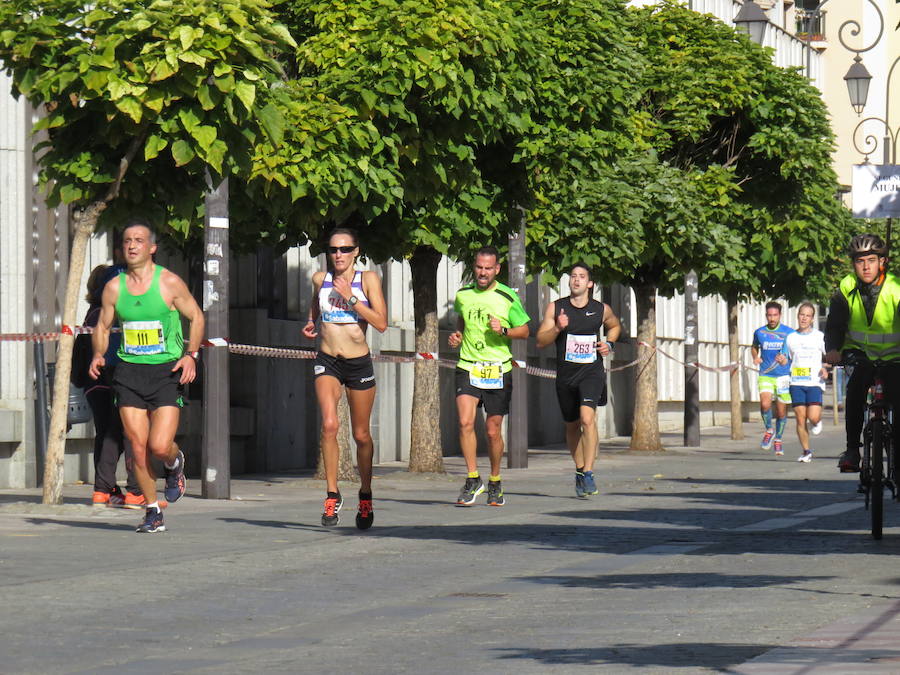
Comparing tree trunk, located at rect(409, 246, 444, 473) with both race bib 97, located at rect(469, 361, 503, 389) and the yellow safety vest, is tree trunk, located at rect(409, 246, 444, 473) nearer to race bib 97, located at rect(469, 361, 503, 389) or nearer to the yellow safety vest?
race bib 97, located at rect(469, 361, 503, 389)

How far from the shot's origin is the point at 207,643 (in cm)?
757

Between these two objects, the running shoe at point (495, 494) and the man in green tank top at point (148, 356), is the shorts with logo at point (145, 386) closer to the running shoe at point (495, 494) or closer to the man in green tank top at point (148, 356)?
the man in green tank top at point (148, 356)

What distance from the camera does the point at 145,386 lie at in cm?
1213

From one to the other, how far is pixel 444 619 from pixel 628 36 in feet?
53.2

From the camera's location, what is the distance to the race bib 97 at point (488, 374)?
15.7 metres

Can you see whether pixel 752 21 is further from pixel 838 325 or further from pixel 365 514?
pixel 365 514

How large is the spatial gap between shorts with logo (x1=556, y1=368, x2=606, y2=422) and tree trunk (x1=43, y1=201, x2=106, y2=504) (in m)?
4.68

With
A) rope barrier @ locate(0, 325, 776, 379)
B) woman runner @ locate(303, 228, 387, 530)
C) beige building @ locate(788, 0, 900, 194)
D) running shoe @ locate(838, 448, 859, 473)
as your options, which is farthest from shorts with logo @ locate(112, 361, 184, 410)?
beige building @ locate(788, 0, 900, 194)

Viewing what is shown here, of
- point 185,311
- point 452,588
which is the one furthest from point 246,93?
point 452,588

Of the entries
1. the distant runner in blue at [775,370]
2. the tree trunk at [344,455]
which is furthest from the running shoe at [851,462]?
the distant runner in blue at [775,370]

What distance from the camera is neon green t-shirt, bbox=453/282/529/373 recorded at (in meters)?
15.7

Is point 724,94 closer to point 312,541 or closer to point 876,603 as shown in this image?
point 312,541

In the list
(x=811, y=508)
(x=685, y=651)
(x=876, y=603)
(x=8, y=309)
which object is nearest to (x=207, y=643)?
(x=685, y=651)

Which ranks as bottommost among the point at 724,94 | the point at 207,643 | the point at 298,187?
the point at 207,643
